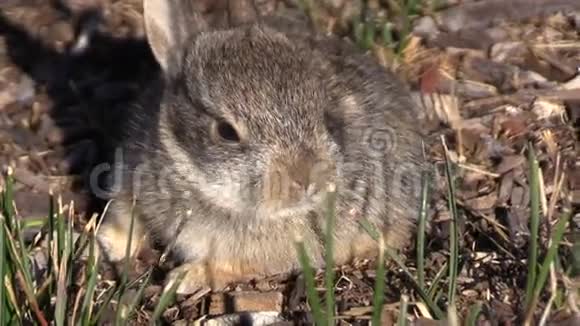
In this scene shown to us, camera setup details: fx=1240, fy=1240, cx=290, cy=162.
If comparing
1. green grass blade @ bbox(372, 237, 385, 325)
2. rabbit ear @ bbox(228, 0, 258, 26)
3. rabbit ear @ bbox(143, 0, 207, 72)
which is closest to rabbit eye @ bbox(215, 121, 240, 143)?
rabbit ear @ bbox(143, 0, 207, 72)

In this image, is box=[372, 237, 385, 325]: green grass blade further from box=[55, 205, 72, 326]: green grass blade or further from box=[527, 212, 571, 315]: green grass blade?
box=[55, 205, 72, 326]: green grass blade

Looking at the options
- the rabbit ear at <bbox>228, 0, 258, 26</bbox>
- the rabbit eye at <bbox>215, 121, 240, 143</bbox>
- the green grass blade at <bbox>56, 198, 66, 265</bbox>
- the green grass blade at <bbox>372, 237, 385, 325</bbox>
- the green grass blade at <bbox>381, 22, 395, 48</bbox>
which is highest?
the rabbit ear at <bbox>228, 0, 258, 26</bbox>

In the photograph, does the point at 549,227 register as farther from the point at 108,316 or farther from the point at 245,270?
the point at 108,316

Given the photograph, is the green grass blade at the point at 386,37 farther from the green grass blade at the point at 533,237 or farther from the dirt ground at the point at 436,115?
the green grass blade at the point at 533,237

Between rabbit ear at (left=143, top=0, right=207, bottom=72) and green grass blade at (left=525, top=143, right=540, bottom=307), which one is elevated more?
rabbit ear at (left=143, top=0, right=207, bottom=72)

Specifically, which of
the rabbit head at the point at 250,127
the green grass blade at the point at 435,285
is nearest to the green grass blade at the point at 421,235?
the green grass blade at the point at 435,285

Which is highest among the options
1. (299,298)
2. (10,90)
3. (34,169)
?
(10,90)

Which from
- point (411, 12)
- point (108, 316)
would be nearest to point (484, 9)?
point (411, 12)

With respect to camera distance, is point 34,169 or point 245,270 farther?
point 34,169

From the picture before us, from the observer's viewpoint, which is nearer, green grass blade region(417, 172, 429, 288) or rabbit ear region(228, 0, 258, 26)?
green grass blade region(417, 172, 429, 288)
